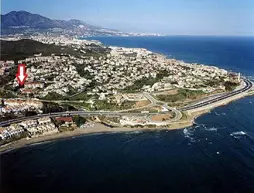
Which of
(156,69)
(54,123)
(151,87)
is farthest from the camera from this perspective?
(156,69)

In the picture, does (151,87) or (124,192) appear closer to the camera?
(124,192)

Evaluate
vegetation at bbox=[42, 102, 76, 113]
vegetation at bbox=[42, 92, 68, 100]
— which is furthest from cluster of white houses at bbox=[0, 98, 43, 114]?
vegetation at bbox=[42, 92, 68, 100]

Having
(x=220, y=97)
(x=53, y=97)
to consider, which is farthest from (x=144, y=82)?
(x=53, y=97)

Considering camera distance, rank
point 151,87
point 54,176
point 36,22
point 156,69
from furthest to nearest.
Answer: point 36,22 → point 156,69 → point 151,87 → point 54,176

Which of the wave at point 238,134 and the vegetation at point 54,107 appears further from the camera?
the vegetation at point 54,107

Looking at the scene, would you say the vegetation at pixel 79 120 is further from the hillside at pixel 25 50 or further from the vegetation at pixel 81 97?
the hillside at pixel 25 50

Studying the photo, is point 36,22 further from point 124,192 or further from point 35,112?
point 124,192

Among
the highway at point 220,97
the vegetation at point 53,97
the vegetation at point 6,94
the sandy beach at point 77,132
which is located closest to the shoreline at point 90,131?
the sandy beach at point 77,132

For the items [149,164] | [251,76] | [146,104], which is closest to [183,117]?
[146,104]

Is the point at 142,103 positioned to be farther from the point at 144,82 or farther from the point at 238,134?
the point at 238,134
